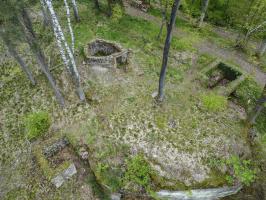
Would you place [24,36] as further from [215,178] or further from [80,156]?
[215,178]

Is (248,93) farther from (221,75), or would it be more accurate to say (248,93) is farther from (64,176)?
(64,176)

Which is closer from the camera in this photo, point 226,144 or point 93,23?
point 226,144

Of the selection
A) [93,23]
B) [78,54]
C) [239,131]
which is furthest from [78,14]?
[239,131]

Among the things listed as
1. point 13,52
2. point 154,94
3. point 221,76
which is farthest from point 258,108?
point 13,52

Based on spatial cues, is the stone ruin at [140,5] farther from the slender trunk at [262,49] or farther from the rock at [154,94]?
the rock at [154,94]

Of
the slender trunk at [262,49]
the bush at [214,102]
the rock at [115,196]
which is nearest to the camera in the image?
the rock at [115,196]

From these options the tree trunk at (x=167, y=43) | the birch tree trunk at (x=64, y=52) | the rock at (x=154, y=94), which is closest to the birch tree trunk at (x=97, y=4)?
the birch tree trunk at (x=64, y=52)
